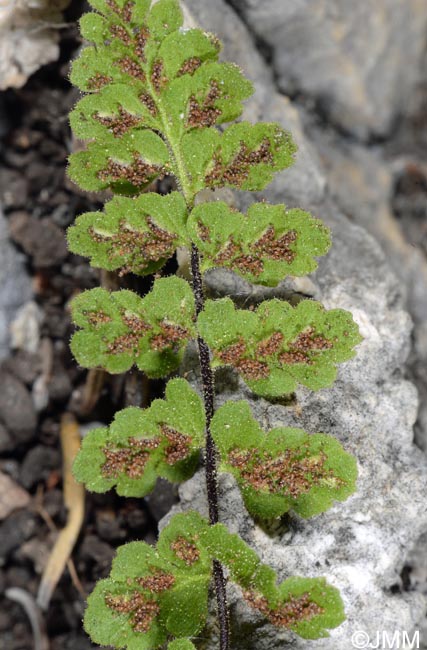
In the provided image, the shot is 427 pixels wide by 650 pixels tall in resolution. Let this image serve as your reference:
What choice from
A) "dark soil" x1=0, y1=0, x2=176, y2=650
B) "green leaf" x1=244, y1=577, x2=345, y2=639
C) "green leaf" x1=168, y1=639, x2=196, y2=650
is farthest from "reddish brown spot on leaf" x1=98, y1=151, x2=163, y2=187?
"green leaf" x1=168, y1=639, x2=196, y2=650

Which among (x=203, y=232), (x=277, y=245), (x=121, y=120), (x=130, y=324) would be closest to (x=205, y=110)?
(x=121, y=120)

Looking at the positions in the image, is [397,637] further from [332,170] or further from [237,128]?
[332,170]

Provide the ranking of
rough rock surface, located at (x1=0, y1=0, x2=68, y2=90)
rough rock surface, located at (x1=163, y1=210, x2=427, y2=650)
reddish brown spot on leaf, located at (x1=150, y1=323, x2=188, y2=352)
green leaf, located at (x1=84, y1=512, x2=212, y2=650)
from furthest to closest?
rough rock surface, located at (x1=0, y1=0, x2=68, y2=90) < rough rock surface, located at (x1=163, y1=210, x2=427, y2=650) < reddish brown spot on leaf, located at (x1=150, y1=323, x2=188, y2=352) < green leaf, located at (x1=84, y1=512, x2=212, y2=650)

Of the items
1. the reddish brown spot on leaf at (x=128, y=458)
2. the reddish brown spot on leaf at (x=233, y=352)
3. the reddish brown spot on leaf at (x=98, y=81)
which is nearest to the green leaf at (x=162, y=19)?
the reddish brown spot on leaf at (x=98, y=81)

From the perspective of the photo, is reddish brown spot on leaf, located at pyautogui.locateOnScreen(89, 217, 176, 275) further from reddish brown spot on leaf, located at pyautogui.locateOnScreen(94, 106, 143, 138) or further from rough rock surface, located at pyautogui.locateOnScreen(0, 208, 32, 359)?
rough rock surface, located at pyautogui.locateOnScreen(0, 208, 32, 359)

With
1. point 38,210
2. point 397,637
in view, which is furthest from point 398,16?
point 397,637

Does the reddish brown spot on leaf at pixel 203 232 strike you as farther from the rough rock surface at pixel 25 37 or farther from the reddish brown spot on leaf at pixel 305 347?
the rough rock surface at pixel 25 37
